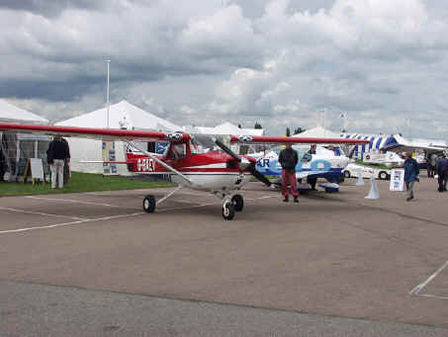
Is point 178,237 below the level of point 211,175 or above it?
below

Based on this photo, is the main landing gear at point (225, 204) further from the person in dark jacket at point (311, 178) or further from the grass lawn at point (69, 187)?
the person in dark jacket at point (311, 178)

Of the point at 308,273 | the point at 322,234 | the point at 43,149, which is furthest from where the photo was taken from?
the point at 43,149

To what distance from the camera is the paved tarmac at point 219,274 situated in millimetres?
4590

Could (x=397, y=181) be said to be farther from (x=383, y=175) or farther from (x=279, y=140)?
(x=383, y=175)

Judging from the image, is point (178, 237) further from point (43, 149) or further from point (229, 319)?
point (43, 149)

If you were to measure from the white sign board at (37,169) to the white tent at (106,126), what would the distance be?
670 centimetres

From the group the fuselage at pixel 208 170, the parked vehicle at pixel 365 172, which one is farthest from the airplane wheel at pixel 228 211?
the parked vehicle at pixel 365 172

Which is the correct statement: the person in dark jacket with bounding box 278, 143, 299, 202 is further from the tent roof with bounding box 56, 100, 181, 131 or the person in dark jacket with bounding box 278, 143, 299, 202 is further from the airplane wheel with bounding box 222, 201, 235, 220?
the tent roof with bounding box 56, 100, 181, 131

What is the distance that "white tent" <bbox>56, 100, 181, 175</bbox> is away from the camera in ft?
89.4

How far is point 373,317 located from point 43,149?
64.8ft

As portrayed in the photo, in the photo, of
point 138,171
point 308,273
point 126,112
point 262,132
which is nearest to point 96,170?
point 126,112

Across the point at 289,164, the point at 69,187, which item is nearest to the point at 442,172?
the point at 289,164

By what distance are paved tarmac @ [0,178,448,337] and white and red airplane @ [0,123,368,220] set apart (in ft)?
2.64

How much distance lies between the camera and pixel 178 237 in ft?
30.8
